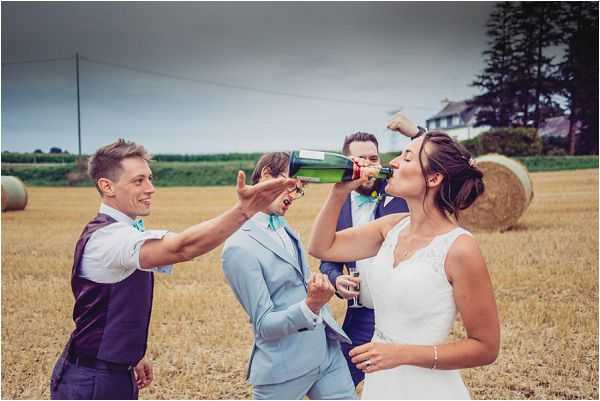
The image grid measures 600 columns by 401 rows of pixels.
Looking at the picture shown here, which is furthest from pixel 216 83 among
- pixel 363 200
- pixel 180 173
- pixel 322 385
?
pixel 322 385

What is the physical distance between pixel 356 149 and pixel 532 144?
755 cm

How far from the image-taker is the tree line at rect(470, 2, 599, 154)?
29.0ft

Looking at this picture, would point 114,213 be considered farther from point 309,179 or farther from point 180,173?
point 180,173

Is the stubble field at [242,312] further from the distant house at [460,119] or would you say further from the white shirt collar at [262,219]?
the white shirt collar at [262,219]

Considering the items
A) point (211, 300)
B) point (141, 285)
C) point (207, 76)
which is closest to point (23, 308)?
point (211, 300)

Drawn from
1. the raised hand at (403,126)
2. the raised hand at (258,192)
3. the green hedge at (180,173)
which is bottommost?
the green hedge at (180,173)

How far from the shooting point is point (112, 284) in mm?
2160

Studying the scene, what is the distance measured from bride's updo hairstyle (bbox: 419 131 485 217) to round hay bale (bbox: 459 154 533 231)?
7.07m

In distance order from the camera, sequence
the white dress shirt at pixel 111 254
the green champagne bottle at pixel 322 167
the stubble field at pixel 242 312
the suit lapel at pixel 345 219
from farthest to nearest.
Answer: the stubble field at pixel 242 312, the suit lapel at pixel 345 219, the green champagne bottle at pixel 322 167, the white dress shirt at pixel 111 254

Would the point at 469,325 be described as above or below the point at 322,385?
above

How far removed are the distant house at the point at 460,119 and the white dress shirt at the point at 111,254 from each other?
800 centimetres

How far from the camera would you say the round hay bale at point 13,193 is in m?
11.1

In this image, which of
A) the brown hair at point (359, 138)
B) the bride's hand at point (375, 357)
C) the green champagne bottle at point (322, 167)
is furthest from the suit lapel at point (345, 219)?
the bride's hand at point (375, 357)

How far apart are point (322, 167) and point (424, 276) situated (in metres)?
0.52
